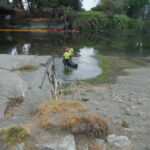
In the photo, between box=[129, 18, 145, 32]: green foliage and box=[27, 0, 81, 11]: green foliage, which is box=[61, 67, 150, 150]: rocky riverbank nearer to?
box=[27, 0, 81, 11]: green foliage

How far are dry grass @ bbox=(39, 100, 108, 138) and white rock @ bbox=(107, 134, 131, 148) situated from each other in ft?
0.45

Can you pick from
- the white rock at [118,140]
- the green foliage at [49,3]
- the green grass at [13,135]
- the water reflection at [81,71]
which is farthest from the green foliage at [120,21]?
the green grass at [13,135]

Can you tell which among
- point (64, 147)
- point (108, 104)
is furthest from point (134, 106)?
point (64, 147)

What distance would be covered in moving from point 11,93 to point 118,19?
46.9 m

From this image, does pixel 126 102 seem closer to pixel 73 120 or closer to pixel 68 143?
pixel 73 120

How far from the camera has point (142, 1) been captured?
54.3 metres

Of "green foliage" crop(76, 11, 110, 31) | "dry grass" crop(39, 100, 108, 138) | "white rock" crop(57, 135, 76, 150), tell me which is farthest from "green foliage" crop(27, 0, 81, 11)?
"white rock" crop(57, 135, 76, 150)

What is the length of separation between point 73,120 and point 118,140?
98 cm

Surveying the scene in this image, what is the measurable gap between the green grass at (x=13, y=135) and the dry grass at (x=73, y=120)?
0.44 m

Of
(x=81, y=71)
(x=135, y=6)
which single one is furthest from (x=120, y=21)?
(x=81, y=71)

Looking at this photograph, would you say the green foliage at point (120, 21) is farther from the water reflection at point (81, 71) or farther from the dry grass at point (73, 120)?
the dry grass at point (73, 120)

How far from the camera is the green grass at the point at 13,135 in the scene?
4.08m

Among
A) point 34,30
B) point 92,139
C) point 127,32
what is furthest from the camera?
point 127,32

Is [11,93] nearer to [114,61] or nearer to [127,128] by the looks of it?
[127,128]
